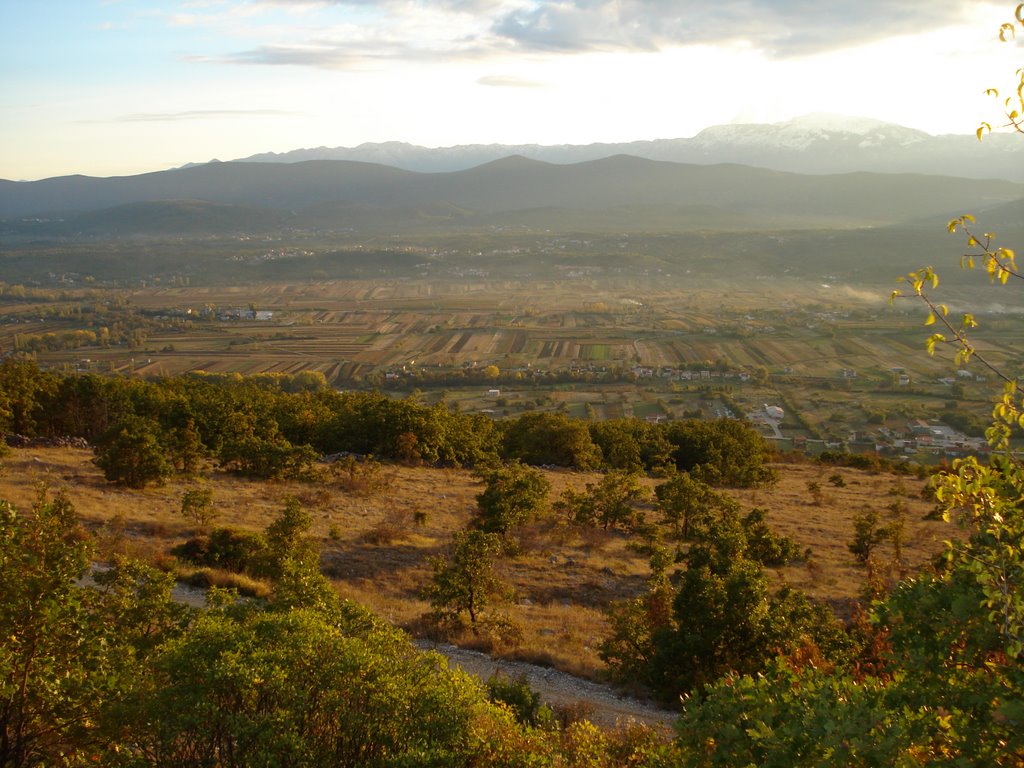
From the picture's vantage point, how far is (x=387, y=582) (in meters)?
13.8

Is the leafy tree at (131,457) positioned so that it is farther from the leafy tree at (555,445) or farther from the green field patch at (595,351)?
the green field patch at (595,351)

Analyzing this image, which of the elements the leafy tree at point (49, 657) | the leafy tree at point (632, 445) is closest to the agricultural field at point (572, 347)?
the leafy tree at point (632, 445)

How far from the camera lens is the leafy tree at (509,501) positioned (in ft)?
56.5

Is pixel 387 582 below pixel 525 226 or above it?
below

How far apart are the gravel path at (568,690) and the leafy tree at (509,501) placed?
637cm

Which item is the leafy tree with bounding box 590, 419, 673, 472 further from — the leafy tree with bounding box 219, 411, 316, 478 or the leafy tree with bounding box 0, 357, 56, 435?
the leafy tree with bounding box 0, 357, 56, 435

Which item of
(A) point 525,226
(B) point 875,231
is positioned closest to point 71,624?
(B) point 875,231

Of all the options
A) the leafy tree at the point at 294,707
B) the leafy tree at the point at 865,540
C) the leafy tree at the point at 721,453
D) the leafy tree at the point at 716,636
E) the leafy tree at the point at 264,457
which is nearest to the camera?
the leafy tree at the point at 294,707

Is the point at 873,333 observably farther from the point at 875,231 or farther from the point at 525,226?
the point at 525,226

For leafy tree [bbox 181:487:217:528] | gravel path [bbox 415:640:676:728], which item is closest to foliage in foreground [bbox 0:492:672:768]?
gravel path [bbox 415:640:676:728]

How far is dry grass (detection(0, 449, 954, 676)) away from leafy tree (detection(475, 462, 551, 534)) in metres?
0.67

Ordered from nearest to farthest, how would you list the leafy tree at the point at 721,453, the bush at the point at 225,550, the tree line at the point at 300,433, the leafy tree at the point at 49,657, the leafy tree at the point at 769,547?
the leafy tree at the point at 49,657
the bush at the point at 225,550
the leafy tree at the point at 769,547
the tree line at the point at 300,433
the leafy tree at the point at 721,453

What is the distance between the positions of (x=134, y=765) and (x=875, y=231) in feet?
453

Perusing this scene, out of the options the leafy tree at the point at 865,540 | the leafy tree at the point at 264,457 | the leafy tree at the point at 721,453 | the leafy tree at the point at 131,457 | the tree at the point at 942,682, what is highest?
the tree at the point at 942,682
